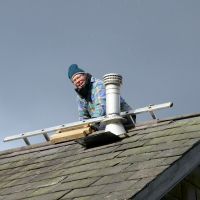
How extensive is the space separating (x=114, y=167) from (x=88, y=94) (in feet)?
8.67

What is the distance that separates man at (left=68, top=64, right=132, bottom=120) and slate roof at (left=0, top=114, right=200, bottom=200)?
703 millimetres

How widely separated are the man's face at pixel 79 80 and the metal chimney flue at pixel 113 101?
676mm

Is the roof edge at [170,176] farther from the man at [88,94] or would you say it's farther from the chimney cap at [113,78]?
the man at [88,94]

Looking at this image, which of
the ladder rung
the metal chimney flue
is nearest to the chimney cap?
the metal chimney flue

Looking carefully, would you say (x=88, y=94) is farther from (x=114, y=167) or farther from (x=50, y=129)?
(x=114, y=167)

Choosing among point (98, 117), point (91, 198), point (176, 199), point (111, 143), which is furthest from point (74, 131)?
point (91, 198)

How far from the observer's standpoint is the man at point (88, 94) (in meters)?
8.89

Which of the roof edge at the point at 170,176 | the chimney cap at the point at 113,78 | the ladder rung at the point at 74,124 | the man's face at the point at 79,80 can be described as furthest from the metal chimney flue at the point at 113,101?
the roof edge at the point at 170,176

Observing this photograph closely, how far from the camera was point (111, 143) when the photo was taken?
770 centimetres

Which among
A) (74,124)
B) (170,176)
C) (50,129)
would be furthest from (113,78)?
(170,176)

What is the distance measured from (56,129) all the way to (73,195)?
2743 millimetres

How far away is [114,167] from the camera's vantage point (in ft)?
21.8

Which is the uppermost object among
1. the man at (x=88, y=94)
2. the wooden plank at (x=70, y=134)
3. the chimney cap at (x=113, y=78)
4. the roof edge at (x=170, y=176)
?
the man at (x=88, y=94)

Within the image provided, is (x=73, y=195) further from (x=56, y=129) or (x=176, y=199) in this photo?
(x=56, y=129)
